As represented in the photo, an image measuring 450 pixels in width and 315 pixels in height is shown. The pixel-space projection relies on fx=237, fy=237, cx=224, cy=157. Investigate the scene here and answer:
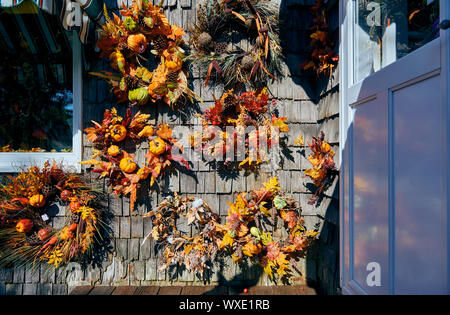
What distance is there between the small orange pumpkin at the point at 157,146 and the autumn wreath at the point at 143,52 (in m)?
0.35

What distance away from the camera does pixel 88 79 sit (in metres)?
2.11

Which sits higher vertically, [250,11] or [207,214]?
[250,11]

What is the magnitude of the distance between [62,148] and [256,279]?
2104mm

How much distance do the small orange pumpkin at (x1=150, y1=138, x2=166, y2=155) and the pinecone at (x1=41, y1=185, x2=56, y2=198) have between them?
2.90 feet

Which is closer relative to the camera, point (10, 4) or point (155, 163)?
point (10, 4)

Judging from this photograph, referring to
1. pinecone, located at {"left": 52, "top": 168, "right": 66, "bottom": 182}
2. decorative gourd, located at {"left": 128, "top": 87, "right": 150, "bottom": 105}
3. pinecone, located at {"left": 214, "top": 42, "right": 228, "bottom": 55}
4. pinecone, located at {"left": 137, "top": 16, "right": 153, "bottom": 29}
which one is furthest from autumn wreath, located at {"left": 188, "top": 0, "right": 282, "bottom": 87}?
pinecone, located at {"left": 52, "top": 168, "right": 66, "bottom": 182}

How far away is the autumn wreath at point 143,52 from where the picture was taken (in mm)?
1936

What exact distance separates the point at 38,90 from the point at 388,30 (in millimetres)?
2849

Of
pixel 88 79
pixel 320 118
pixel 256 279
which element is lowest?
pixel 256 279

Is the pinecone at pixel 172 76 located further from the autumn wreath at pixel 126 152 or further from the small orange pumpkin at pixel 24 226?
the small orange pumpkin at pixel 24 226
